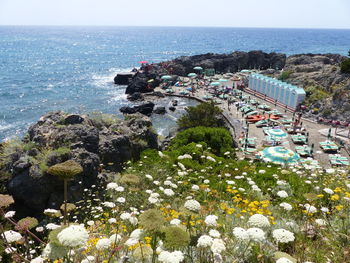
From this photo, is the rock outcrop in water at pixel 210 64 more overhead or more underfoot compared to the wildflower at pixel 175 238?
more underfoot

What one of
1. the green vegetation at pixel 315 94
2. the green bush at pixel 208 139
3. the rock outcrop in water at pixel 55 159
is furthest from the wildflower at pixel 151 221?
the green vegetation at pixel 315 94

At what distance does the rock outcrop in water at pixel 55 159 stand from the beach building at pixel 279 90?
3222 centimetres

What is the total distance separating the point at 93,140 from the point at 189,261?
11278mm

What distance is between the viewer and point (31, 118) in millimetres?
43656

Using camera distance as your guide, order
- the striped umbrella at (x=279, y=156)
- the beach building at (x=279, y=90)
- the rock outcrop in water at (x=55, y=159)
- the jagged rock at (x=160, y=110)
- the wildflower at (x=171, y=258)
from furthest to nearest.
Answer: the jagged rock at (x=160, y=110), the beach building at (x=279, y=90), the striped umbrella at (x=279, y=156), the rock outcrop in water at (x=55, y=159), the wildflower at (x=171, y=258)

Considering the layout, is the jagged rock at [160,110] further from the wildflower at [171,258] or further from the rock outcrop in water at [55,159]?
the wildflower at [171,258]

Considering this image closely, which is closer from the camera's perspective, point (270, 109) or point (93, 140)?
point (93, 140)

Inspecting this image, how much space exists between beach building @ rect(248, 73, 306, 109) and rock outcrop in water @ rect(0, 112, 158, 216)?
32.2 m

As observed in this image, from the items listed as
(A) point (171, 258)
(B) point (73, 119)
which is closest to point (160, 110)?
(B) point (73, 119)

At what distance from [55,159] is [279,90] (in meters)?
41.8

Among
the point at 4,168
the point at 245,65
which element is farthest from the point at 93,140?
the point at 245,65

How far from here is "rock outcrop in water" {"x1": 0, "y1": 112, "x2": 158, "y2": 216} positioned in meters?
11.4

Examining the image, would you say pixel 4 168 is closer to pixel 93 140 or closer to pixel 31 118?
pixel 93 140

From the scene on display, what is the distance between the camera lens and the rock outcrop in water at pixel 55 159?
37.5 ft
